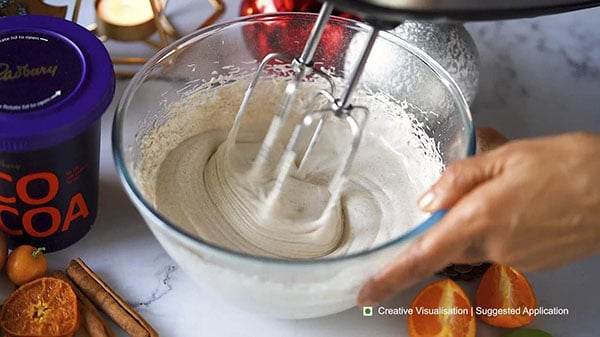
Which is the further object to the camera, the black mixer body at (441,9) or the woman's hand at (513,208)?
the woman's hand at (513,208)

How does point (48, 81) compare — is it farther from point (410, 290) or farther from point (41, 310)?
point (410, 290)

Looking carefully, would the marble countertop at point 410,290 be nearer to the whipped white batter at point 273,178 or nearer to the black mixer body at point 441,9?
the whipped white batter at point 273,178

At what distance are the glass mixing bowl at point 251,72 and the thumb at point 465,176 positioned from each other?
25 mm

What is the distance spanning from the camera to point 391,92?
1006 mm

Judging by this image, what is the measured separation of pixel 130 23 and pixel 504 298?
607mm

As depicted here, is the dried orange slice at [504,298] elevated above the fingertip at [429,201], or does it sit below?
below

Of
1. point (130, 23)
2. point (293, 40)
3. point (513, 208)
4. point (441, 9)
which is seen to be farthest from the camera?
point (130, 23)

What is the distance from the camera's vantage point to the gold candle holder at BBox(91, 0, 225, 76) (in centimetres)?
112

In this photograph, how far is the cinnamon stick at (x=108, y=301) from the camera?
2.88 feet

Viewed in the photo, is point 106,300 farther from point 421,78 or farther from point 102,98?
point 421,78

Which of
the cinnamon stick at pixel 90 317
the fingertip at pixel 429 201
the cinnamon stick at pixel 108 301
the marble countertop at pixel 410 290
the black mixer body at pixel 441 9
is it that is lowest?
the cinnamon stick at pixel 90 317

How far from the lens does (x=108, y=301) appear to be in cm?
90

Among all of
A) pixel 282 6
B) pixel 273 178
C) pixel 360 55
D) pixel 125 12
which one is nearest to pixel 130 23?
pixel 125 12

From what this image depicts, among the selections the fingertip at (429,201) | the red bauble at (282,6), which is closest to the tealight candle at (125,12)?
the red bauble at (282,6)
